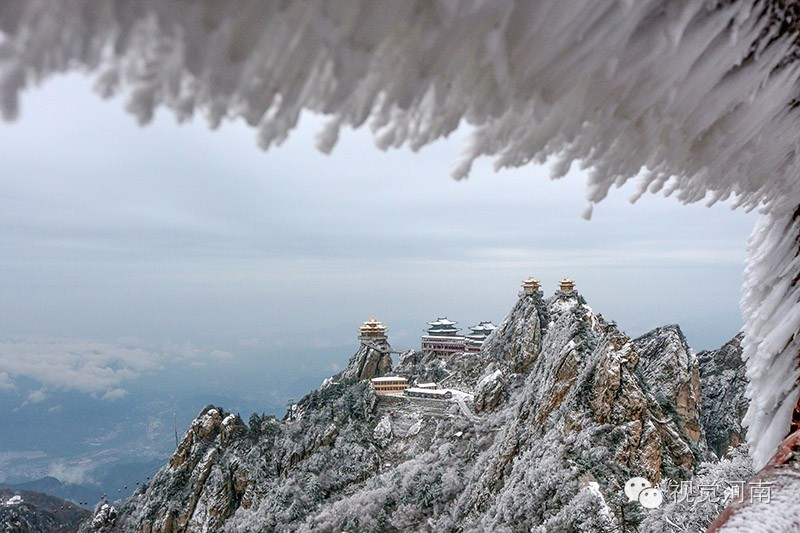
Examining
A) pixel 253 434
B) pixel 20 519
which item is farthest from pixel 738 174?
pixel 20 519

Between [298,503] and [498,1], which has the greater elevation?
[498,1]

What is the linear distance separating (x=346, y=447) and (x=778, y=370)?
60.2ft

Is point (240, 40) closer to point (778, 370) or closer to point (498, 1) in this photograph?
point (498, 1)

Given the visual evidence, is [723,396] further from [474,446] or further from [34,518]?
[34,518]

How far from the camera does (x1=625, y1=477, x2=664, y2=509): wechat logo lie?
23.9ft

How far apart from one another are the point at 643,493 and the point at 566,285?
55.7 ft

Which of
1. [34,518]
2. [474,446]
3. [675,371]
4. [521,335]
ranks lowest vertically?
[34,518]

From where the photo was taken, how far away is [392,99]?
→ 2.01 feet

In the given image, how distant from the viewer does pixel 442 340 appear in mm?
30516

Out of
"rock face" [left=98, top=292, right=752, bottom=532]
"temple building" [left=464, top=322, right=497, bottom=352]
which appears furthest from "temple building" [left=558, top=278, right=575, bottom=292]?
"temple building" [left=464, top=322, right=497, bottom=352]

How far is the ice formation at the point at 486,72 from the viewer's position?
0.47 metres

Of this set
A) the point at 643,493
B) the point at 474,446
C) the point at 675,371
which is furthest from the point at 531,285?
the point at 643,493

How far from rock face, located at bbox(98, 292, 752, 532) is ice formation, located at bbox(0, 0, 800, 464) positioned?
7.99m

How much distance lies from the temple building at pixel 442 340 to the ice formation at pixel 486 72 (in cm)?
2950
